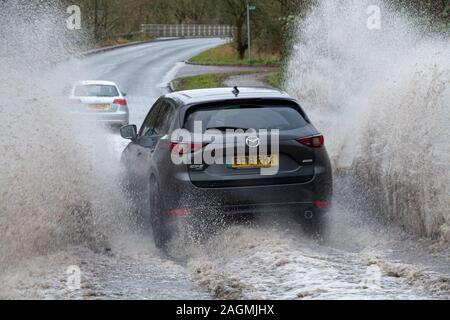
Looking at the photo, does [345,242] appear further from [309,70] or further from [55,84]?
[55,84]

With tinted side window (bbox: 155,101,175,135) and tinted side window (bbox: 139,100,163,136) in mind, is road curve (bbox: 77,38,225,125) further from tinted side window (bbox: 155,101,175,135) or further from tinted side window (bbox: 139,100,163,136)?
tinted side window (bbox: 155,101,175,135)

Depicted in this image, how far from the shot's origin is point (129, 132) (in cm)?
1049

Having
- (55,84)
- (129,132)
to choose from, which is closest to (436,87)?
(129,132)

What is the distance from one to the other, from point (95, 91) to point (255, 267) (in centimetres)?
1595

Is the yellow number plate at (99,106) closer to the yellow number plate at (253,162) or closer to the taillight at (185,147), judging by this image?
the taillight at (185,147)

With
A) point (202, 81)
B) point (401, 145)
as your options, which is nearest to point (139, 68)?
point (202, 81)

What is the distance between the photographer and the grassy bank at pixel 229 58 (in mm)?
48438

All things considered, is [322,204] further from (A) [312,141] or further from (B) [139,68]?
(B) [139,68]

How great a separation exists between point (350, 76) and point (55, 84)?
8432 millimetres

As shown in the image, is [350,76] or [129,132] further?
[350,76]

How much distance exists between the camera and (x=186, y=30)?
9006 centimetres

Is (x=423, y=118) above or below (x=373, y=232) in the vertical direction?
above

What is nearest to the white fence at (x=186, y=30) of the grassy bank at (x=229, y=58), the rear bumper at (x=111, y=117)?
the grassy bank at (x=229, y=58)
